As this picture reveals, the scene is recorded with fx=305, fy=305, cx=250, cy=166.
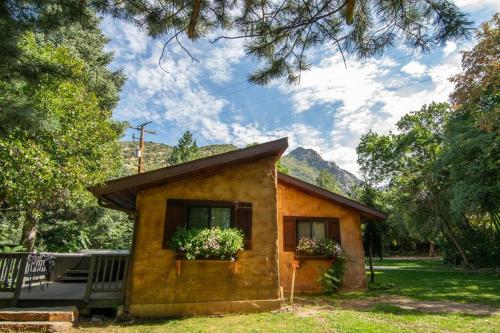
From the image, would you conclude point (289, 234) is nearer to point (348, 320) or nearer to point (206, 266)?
point (206, 266)

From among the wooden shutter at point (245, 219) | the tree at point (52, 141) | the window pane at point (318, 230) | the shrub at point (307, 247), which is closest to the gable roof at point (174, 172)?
the wooden shutter at point (245, 219)

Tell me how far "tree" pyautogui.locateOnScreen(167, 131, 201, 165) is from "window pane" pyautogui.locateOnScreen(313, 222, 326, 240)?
2750cm

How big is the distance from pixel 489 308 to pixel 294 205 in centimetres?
609

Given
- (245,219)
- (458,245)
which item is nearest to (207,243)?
(245,219)

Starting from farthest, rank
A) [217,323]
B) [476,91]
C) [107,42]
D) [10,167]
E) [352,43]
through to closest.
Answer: [107,42], [476,91], [10,167], [217,323], [352,43]

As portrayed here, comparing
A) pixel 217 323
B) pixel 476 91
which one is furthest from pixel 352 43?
pixel 476 91

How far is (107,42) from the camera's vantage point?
813 inches

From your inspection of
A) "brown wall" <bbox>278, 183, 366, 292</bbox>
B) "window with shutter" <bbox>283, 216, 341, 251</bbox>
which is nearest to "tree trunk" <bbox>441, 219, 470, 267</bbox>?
"brown wall" <bbox>278, 183, 366, 292</bbox>

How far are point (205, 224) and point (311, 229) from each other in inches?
187

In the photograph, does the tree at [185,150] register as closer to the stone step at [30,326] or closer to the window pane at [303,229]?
the window pane at [303,229]

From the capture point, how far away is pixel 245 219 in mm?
8219

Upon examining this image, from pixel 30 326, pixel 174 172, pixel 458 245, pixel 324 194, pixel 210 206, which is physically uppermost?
pixel 324 194

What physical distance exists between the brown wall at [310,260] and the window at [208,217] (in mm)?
3184

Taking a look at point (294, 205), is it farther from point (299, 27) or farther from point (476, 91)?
point (476, 91)
